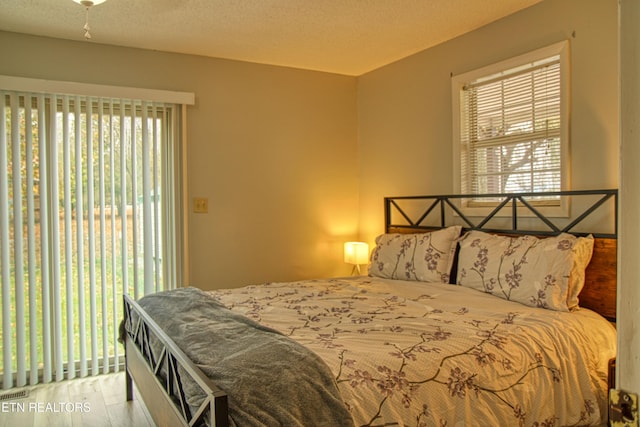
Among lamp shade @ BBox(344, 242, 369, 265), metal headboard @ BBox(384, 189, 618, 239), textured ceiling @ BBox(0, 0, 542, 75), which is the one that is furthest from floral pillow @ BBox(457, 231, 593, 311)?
textured ceiling @ BBox(0, 0, 542, 75)

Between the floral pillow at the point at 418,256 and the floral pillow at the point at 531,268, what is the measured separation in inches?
8.5

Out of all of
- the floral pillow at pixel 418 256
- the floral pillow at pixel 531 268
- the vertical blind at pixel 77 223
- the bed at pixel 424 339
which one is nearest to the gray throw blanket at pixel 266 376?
the bed at pixel 424 339

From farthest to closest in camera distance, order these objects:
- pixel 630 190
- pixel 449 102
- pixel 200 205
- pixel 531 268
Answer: pixel 200 205
pixel 449 102
pixel 531 268
pixel 630 190

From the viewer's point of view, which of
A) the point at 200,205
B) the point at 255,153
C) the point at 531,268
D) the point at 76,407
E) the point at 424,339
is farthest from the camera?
the point at 255,153

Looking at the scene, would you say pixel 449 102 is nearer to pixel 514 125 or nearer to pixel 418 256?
pixel 514 125

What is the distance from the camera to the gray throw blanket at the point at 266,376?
143 centimetres

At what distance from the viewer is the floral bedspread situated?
170cm

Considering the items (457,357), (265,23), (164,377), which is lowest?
(164,377)

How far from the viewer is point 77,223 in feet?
11.1

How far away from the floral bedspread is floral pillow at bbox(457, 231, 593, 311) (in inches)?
2.8

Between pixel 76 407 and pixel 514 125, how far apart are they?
128 inches

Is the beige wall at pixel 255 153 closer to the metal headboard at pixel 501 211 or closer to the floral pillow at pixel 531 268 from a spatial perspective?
the metal headboard at pixel 501 211

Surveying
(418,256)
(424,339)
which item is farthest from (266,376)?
(418,256)

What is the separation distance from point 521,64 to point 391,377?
223 centimetres
